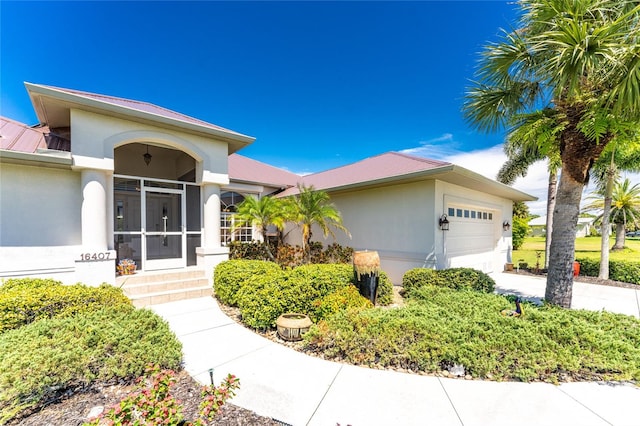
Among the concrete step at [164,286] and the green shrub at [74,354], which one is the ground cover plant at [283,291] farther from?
the green shrub at [74,354]

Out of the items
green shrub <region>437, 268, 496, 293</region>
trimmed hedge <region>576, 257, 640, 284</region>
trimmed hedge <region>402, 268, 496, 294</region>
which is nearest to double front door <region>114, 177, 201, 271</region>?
trimmed hedge <region>402, 268, 496, 294</region>

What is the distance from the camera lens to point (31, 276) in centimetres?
646

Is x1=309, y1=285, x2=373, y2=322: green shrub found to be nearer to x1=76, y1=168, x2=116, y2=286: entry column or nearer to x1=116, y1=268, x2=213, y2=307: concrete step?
x1=116, y1=268, x2=213, y2=307: concrete step

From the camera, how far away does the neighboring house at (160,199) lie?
21.2 feet

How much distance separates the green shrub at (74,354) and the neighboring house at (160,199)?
339cm

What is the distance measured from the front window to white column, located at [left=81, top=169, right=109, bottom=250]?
5.35m

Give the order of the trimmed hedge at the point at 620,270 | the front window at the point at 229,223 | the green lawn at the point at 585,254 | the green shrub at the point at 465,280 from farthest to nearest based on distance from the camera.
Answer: the green lawn at the point at 585,254
the front window at the point at 229,223
the trimmed hedge at the point at 620,270
the green shrub at the point at 465,280

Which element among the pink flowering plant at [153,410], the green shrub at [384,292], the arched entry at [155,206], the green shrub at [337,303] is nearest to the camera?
the pink flowering plant at [153,410]

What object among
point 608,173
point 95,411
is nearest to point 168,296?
point 95,411

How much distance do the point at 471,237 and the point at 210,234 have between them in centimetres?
1112

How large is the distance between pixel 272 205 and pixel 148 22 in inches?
290

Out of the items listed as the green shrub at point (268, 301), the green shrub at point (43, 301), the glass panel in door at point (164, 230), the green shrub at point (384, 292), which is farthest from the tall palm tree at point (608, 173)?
the glass panel in door at point (164, 230)

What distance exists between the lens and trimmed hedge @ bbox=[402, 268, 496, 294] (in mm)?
7551

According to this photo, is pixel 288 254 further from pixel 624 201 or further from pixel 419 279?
pixel 624 201
